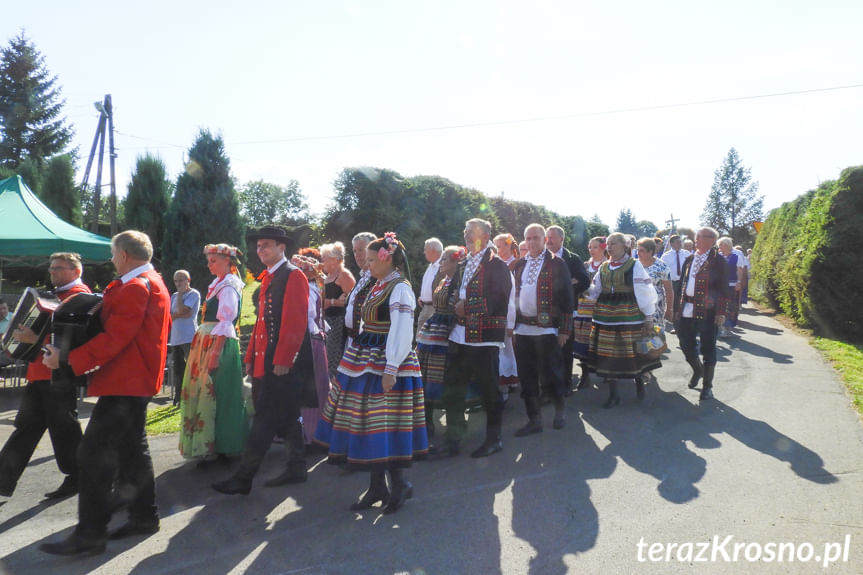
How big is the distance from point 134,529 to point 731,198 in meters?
68.4

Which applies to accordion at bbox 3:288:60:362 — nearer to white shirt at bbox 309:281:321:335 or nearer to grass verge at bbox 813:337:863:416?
white shirt at bbox 309:281:321:335

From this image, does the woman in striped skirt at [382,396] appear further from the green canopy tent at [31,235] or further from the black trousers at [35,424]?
the green canopy tent at [31,235]

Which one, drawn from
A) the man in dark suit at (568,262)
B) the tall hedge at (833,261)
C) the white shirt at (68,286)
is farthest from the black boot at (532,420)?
the tall hedge at (833,261)

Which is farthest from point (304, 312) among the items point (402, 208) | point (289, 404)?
point (402, 208)

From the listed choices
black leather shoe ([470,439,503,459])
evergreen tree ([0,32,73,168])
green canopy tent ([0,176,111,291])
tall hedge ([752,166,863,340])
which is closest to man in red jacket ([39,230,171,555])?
black leather shoe ([470,439,503,459])

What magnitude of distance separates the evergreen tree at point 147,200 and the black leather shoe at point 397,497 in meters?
15.2

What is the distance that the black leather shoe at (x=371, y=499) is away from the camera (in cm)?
408

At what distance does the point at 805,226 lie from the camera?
13039mm

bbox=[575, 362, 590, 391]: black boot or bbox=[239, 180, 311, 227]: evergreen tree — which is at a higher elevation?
bbox=[239, 180, 311, 227]: evergreen tree

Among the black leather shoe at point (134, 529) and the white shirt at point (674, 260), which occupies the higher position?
the white shirt at point (674, 260)

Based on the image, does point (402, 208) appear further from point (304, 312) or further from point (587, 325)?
point (304, 312)

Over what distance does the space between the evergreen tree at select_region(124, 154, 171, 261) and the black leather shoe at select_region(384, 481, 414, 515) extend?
1517 cm

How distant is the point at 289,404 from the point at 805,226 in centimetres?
1306

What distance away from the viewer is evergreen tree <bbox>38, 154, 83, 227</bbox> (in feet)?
71.4
